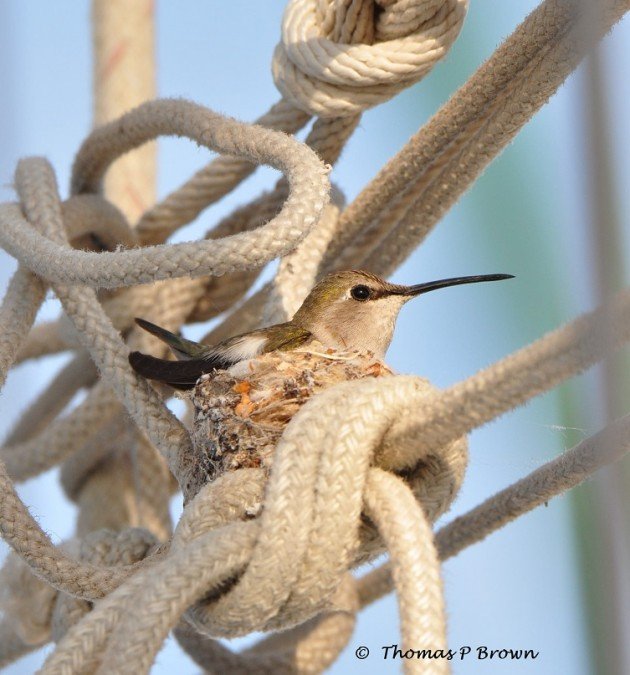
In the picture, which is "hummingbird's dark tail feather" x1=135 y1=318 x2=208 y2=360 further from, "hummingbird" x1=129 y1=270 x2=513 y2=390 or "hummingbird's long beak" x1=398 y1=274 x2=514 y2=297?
"hummingbird's long beak" x1=398 y1=274 x2=514 y2=297

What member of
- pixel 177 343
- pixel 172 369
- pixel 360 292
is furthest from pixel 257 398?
pixel 360 292

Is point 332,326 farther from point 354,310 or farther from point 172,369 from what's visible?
point 172,369

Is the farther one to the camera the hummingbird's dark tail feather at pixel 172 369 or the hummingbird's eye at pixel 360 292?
the hummingbird's eye at pixel 360 292

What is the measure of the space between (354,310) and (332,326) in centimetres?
8

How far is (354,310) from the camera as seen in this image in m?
2.52

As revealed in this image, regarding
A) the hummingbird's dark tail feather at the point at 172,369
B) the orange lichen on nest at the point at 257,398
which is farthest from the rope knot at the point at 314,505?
the hummingbird's dark tail feather at the point at 172,369

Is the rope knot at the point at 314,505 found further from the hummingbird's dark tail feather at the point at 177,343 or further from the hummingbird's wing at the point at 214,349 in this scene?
the hummingbird's dark tail feather at the point at 177,343

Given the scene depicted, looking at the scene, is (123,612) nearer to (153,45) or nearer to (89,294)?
(89,294)

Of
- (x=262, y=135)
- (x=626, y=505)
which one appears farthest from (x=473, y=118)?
(x=626, y=505)

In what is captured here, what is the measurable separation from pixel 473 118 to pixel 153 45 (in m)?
1.41

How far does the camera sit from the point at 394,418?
1.32 m

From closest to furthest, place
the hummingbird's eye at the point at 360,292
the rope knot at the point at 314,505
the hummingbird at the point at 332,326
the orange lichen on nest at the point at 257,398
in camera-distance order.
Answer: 1. the rope knot at the point at 314,505
2. the orange lichen on nest at the point at 257,398
3. the hummingbird at the point at 332,326
4. the hummingbird's eye at the point at 360,292

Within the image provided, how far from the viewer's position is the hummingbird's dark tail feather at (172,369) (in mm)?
1810

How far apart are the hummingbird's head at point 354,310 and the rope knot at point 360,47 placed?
62cm
